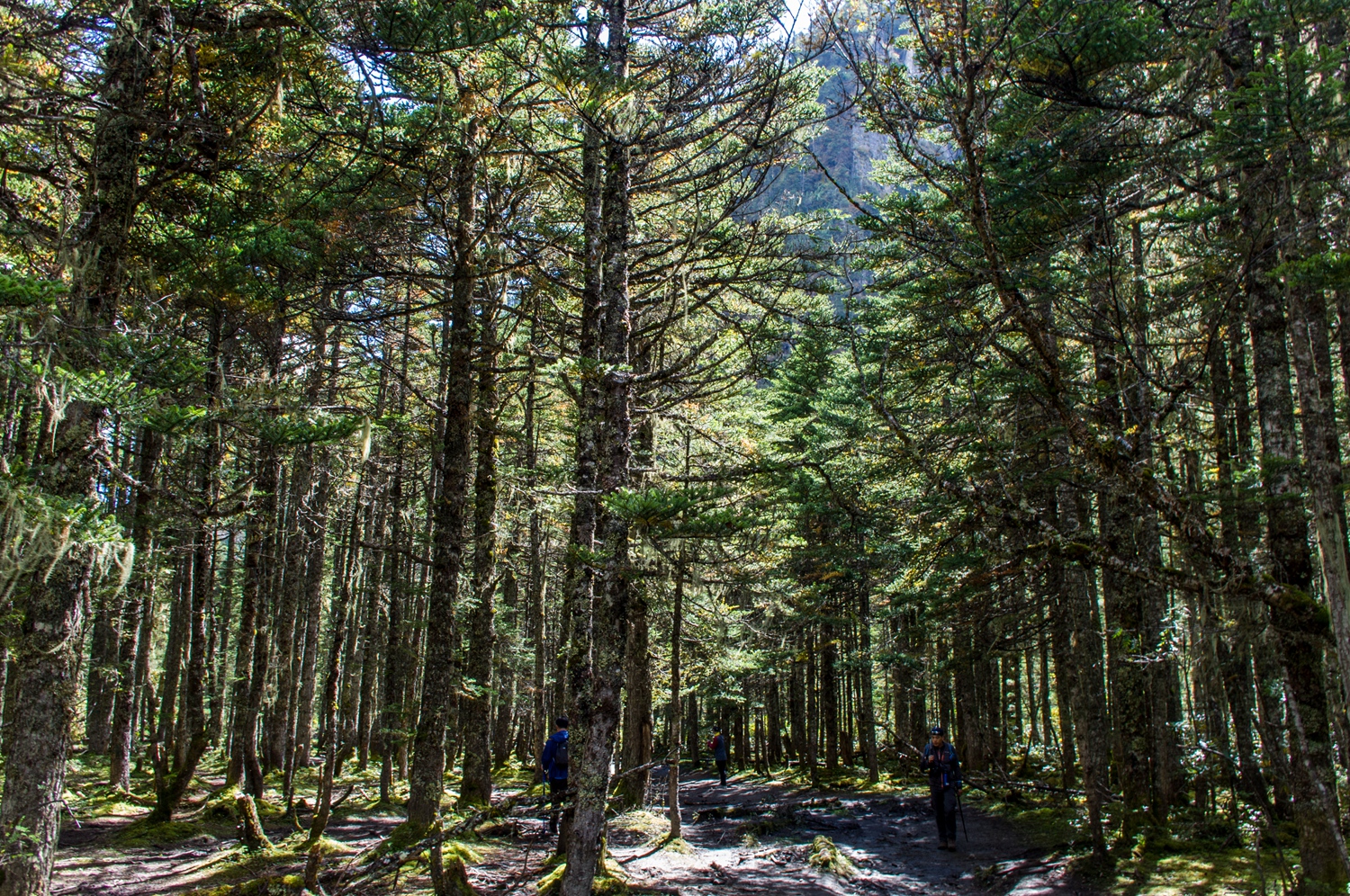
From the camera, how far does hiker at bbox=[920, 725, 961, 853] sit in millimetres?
12852

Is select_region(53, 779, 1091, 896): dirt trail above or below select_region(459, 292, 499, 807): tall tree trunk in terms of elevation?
below

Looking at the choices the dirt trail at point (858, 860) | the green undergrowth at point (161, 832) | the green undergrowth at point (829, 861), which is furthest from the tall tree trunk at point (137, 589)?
the green undergrowth at point (829, 861)

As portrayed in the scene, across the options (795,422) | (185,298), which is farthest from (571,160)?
(795,422)

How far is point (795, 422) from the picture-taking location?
24.9m

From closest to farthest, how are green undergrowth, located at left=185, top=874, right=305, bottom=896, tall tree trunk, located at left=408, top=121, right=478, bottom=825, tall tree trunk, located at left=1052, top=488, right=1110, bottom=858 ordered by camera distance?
green undergrowth, located at left=185, top=874, right=305, bottom=896
tall tree trunk, located at left=1052, top=488, right=1110, bottom=858
tall tree trunk, located at left=408, top=121, right=478, bottom=825

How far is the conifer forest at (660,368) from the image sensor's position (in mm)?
5953

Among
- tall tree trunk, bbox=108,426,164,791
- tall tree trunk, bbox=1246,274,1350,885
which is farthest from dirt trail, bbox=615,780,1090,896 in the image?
tall tree trunk, bbox=108,426,164,791

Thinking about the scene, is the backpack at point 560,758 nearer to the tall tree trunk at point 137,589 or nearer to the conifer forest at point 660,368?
the conifer forest at point 660,368

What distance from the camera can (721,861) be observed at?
40.6 feet

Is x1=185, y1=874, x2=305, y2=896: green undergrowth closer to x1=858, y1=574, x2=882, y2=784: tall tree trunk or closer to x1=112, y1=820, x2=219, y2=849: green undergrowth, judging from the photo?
x1=112, y1=820, x2=219, y2=849: green undergrowth

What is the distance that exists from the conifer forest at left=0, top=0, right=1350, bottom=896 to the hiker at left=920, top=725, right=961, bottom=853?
17.6 inches

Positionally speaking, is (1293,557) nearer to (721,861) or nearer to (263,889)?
(721,861)

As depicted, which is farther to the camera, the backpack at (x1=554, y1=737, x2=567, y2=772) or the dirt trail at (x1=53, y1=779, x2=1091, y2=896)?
the backpack at (x1=554, y1=737, x2=567, y2=772)

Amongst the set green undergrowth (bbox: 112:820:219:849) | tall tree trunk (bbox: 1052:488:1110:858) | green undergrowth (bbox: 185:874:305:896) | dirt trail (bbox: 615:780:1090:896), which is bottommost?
dirt trail (bbox: 615:780:1090:896)
